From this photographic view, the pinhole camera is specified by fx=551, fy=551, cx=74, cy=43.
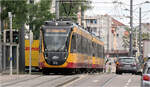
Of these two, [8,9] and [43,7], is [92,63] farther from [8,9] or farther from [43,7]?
[8,9]

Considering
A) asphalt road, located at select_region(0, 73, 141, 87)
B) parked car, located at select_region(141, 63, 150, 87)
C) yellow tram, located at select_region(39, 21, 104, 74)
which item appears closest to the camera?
parked car, located at select_region(141, 63, 150, 87)

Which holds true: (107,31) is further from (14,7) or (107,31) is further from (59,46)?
(59,46)

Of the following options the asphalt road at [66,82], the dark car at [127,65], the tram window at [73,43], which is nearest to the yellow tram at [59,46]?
the tram window at [73,43]

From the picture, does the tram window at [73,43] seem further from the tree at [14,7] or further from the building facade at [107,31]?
the building facade at [107,31]

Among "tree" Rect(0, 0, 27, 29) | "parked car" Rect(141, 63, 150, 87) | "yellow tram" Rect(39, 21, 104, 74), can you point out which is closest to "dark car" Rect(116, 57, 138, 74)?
"yellow tram" Rect(39, 21, 104, 74)

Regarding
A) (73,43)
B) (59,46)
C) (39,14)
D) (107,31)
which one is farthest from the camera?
(107,31)

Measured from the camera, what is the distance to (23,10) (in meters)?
35.5

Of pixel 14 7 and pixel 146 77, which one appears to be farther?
pixel 14 7

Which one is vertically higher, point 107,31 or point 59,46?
point 107,31

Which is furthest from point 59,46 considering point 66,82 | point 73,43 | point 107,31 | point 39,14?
point 107,31

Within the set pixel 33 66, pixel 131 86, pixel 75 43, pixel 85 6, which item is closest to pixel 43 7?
pixel 33 66

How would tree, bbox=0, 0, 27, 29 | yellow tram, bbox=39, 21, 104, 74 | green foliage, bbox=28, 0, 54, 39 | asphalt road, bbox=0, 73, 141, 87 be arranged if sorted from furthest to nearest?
green foliage, bbox=28, 0, 54, 39
tree, bbox=0, 0, 27, 29
yellow tram, bbox=39, 21, 104, 74
asphalt road, bbox=0, 73, 141, 87

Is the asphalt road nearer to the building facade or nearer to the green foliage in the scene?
the green foliage

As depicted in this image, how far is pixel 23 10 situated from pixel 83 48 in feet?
16.9
